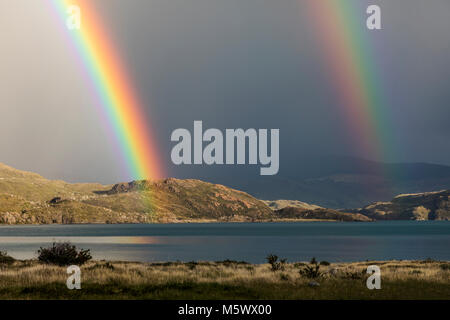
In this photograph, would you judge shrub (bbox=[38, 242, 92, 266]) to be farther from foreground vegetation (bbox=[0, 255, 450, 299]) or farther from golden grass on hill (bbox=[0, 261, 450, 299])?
golden grass on hill (bbox=[0, 261, 450, 299])

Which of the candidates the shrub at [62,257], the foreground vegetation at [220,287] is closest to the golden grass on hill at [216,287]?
the foreground vegetation at [220,287]

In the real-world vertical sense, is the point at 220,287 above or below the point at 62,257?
above

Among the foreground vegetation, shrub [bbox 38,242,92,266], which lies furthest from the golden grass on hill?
shrub [bbox 38,242,92,266]

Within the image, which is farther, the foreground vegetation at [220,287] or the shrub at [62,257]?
the shrub at [62,257]

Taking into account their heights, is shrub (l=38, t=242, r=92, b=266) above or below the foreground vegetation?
below

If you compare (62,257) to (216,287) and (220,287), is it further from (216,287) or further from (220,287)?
(220,287)

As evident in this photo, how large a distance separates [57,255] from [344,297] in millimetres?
27538

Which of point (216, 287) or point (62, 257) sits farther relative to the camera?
point (62, 257)

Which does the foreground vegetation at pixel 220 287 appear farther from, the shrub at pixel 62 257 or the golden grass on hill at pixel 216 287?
the shrub at pixel 62 257

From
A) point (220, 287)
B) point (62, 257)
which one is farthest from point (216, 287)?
point (62, 257)

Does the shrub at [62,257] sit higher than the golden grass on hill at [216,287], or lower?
lower
